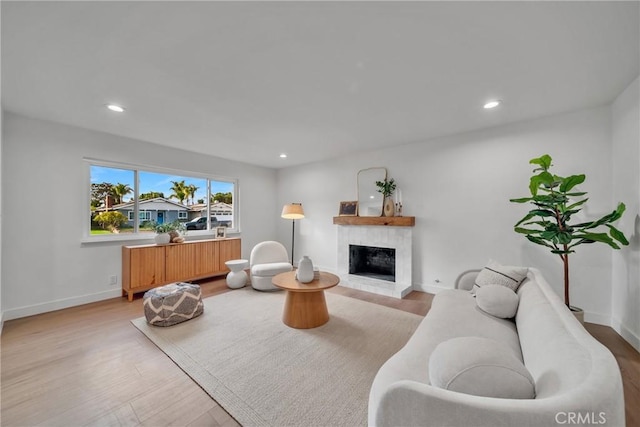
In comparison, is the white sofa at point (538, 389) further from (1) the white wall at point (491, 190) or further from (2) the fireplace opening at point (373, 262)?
(2) the fireplace opening at point (373, 262)

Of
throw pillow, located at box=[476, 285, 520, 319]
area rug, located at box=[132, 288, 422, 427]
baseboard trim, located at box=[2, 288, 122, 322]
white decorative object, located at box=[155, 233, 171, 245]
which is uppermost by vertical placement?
white decorative object, located at box=[155, 233, 171, 245]

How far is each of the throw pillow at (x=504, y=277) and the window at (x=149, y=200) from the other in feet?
14.9

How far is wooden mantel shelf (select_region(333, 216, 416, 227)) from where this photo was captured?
3895 mm

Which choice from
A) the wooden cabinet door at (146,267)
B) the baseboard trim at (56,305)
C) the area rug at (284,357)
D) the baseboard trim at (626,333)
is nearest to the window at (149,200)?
the wooden cabinet door at (146,267)

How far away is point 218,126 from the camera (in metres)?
3.23

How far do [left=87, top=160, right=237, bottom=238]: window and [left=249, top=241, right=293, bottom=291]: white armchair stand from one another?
1.31 m

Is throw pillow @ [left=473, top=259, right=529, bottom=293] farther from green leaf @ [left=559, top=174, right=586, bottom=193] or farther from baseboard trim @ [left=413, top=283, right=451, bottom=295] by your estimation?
baseboard trim @ [left=413, top=283, right=451, bottom=295]

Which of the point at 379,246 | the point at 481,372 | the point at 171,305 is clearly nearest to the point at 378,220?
the point at 379,246

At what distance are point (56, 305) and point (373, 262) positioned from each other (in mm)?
4629

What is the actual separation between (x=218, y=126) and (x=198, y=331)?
8.17 ft

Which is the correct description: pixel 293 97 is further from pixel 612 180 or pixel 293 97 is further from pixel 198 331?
pixel 612 180

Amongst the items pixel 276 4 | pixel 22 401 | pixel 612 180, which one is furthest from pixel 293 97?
pixel 612 180

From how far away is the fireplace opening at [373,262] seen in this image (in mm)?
4336

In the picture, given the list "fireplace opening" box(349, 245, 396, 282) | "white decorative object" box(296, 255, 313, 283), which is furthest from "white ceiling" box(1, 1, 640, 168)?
"fireplace opening" box(349, 245, 396, 282)
